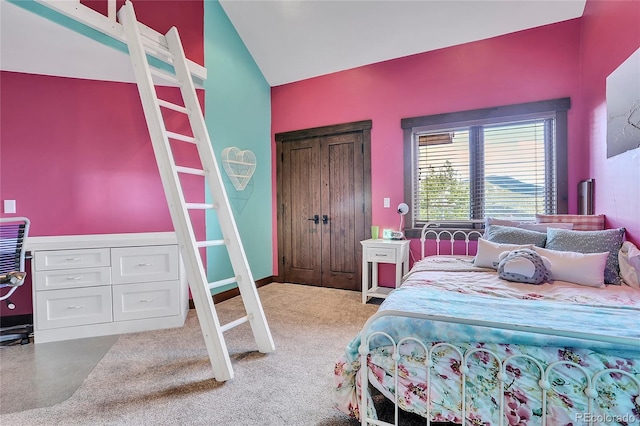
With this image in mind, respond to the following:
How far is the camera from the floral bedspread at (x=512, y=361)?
3.37ft

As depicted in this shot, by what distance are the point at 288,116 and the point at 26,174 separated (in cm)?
294

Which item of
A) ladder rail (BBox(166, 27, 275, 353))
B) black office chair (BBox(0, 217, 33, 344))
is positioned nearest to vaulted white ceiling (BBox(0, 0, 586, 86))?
ladder rail (BBox(166, 27, 275, 353))

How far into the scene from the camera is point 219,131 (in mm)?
3508

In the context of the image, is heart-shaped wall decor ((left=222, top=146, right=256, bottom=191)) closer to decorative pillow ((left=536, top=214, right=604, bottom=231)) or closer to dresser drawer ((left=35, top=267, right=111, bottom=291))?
dresser drawer ((left=35, top=267, right=111, bottom=291))

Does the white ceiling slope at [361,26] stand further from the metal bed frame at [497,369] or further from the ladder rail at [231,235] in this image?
the metal bed frame at [497,369]

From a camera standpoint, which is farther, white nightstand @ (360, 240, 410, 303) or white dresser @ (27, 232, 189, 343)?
white nightstand @ (360, 240, 410, 303)

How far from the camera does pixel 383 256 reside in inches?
132

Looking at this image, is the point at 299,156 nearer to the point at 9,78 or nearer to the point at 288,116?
the point at 288,116

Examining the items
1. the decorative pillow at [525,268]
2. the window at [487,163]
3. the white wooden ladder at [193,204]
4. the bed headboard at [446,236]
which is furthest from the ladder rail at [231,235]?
the window at [487,163]

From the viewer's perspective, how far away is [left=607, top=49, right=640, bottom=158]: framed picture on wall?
190 centimetres

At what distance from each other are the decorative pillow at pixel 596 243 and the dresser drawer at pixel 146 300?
10.5ft

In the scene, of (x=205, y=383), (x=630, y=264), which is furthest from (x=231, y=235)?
(x=630, y=264)

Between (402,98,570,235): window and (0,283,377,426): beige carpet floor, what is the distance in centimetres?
177

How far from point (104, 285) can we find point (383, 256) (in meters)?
2.71
